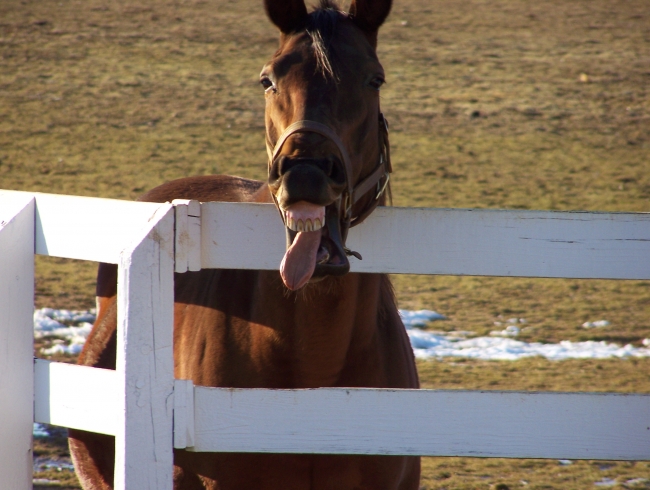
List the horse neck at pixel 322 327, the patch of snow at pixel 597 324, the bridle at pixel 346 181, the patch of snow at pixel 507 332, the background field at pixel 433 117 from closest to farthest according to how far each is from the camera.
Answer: the bridle at pixel 346 181 < the horse neck at pixel 322 327 < the patch of snow at pixel 507 332 < the patch of snow at pixel 597 324 < the background field at pixel 433 117

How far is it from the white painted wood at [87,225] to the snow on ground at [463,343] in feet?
13.2

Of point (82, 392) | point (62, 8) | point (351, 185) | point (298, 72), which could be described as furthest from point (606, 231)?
point (62, 8)

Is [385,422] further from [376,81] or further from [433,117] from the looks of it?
[433,117]

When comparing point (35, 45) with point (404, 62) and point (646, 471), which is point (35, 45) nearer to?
point (404, 62)

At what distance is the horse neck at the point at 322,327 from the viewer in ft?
7.84

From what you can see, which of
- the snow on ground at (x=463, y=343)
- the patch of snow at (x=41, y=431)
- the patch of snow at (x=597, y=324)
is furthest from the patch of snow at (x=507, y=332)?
the patch of snow at (x=41, y=431)

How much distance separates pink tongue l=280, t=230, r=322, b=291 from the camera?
1994 millimetres

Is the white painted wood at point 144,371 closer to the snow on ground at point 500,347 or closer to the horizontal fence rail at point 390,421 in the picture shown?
the horizontal fence rail at point 390,421

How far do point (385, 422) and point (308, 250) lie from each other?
1.56ft

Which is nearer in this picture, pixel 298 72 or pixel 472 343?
pixel 298 72

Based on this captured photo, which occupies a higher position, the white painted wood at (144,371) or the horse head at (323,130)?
the horse head at (323,130)

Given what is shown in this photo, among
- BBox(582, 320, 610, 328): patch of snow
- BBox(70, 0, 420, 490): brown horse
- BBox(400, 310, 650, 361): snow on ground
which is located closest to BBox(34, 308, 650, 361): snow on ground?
BBox(400, 310, 650, 361): snow on ground

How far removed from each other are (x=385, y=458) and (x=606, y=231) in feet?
3.28

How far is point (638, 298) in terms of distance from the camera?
773cm
